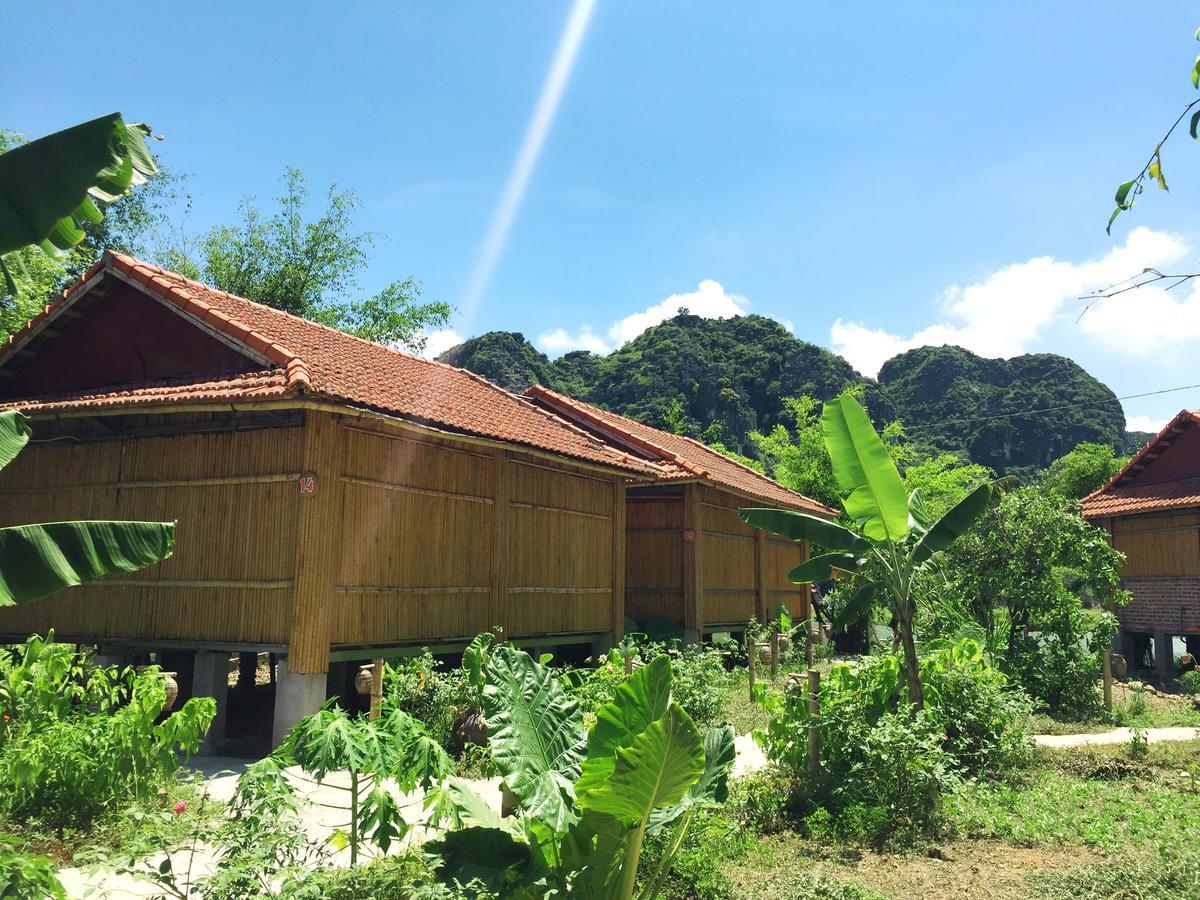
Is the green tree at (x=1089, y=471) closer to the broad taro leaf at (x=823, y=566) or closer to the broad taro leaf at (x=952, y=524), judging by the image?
the broad taro leaf at (x=823, y=566)

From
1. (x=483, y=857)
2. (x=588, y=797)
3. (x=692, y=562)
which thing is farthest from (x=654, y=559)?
(x=588, y=797)

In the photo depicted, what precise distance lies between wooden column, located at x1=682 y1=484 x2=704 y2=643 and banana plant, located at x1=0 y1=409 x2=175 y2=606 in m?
11.9

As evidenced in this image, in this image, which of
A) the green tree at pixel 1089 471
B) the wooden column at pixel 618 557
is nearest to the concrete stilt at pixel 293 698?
the wooden column at pixel 618 557

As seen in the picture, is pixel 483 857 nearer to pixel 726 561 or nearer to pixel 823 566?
pixel 823 566

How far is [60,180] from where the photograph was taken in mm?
4957

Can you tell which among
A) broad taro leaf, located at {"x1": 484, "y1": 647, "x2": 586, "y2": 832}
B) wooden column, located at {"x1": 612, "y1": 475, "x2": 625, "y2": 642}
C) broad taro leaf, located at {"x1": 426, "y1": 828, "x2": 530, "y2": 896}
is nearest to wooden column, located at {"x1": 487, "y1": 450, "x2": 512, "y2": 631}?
wooden column, located at {"x1": 612, "y1": 475, "x2": 625, "y2": 642}

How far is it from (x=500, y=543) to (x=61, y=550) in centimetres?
703

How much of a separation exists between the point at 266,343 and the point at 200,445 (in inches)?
56.5

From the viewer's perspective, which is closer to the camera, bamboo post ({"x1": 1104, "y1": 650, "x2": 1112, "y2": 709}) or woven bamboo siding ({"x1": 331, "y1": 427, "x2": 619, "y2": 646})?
woven bamboo siding ({"x1": 331, "y1": 427, "x2": 619, "y2": 646})

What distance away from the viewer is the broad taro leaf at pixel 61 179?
486cm

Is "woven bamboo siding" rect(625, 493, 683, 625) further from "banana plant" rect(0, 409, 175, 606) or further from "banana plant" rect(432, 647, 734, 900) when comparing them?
"banana plant" rect(0, 409, 175, 606)

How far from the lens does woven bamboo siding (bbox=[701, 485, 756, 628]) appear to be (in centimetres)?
1703

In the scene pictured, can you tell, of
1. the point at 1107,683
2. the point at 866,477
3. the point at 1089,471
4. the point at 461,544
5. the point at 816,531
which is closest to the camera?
the point at 866,477

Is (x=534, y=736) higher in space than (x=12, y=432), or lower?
lower
